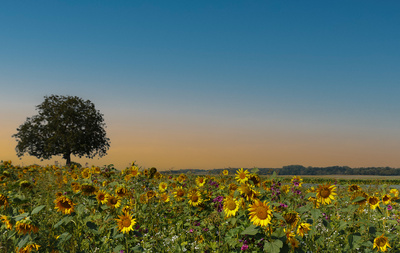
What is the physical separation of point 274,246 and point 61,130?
41253 mm

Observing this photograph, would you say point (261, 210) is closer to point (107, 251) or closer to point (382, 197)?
point (107, 251)

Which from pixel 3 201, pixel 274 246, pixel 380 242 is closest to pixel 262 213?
pixel 274 246

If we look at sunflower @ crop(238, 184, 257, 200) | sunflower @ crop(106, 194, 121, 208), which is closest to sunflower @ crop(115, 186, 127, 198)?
sunflower @ crop(106, 194, 121, 208)

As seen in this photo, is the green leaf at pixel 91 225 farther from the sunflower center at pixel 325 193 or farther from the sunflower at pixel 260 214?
the sunflower center at pixel 325 193

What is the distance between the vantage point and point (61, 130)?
134 feet

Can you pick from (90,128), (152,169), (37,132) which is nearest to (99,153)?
(90,128)

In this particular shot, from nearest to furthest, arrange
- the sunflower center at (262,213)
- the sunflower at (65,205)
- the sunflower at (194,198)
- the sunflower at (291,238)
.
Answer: the sunflower center at (262,213), the sunflower at (291,238), the sunflower at (65,205), the sunflower at (194,198)

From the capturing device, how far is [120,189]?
5.20 m

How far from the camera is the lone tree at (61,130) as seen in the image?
4047 centimetres

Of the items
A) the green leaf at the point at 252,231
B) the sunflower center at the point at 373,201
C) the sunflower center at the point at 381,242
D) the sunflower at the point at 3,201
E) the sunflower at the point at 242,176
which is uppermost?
the sunflower at the point at 242,176

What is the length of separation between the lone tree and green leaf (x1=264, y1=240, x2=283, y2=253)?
39418mm

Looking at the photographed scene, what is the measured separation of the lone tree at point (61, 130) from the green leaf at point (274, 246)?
39.4 meters

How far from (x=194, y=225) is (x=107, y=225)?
1.66 meters

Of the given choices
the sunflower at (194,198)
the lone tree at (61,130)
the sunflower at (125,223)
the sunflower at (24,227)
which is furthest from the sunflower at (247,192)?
the lone tree at (61,130)
